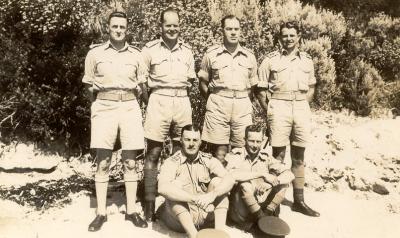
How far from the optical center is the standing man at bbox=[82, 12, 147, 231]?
16.2 feet

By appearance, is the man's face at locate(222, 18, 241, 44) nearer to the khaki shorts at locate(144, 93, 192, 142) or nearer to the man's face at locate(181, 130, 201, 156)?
the khaki shorts at locate(144, 93, 192, 142)

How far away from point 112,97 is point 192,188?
1206 mm

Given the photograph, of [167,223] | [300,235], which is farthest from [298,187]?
[167,223]

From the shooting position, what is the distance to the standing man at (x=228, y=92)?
5.42 metres

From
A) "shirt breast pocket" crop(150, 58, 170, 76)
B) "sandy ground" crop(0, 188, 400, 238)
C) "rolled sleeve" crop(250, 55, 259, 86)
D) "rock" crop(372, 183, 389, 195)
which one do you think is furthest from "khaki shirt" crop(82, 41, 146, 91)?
"rock" crop(372, 183, 389, 195)

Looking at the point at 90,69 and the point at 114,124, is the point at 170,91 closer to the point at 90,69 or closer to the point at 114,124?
Result: the point at 114,124

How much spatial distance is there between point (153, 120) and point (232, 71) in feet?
3.34

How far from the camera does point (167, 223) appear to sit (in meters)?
5.04

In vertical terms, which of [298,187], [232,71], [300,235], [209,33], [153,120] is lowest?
[300,235]

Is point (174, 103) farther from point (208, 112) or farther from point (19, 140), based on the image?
point (19, 140)

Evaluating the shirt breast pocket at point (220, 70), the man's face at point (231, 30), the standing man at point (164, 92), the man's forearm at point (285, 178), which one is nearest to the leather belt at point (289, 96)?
the shirt breast pocket at point (220, 70)

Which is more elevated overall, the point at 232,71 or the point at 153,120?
the point at 232,71

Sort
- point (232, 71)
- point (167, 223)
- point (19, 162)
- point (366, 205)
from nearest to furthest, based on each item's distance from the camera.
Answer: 1. point (167, 223)
2. point (232, 71)
3. point (366, 205)
4. point (19, 162)

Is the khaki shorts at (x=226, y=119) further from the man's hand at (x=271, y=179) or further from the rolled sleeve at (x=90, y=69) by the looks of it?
the rolled sleeve at (x=90, y=69)
